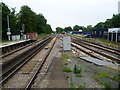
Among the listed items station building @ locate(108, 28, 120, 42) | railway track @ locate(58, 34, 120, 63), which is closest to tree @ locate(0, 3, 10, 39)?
railway track @ locate(58, 34, 120, 63)

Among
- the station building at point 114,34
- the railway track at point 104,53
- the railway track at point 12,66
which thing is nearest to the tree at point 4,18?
the railway track at point 12,66

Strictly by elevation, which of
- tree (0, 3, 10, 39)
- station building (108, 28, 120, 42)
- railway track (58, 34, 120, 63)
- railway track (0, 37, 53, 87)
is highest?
tree (0, 3, 10, 39)

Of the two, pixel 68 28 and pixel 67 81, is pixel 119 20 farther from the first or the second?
pixel 68 28

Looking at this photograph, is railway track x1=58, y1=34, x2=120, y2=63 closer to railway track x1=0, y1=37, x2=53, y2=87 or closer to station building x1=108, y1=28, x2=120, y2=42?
railway track x1=0, y1=37, x2=53, y2=87

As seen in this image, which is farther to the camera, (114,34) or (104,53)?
(114,34)

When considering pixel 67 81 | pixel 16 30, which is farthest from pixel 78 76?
pixel 16 30

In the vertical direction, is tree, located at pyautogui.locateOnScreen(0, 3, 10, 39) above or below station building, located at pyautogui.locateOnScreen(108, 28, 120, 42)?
above

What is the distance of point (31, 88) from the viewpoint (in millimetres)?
5320

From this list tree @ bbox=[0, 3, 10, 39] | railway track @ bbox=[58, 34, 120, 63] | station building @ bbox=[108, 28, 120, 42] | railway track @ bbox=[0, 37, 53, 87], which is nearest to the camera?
railway track @ bbox=[0, 37, 53, 87]

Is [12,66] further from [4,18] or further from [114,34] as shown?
[4,18]

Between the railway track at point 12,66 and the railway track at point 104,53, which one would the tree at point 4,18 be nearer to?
the railway track at point 12,66

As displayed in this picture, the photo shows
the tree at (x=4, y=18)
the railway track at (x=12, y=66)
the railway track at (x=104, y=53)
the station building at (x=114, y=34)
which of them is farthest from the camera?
the tree at (x=4, y=18)

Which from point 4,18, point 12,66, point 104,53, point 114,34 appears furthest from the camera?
point 4,18

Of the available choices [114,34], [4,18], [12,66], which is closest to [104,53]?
[12,66]
